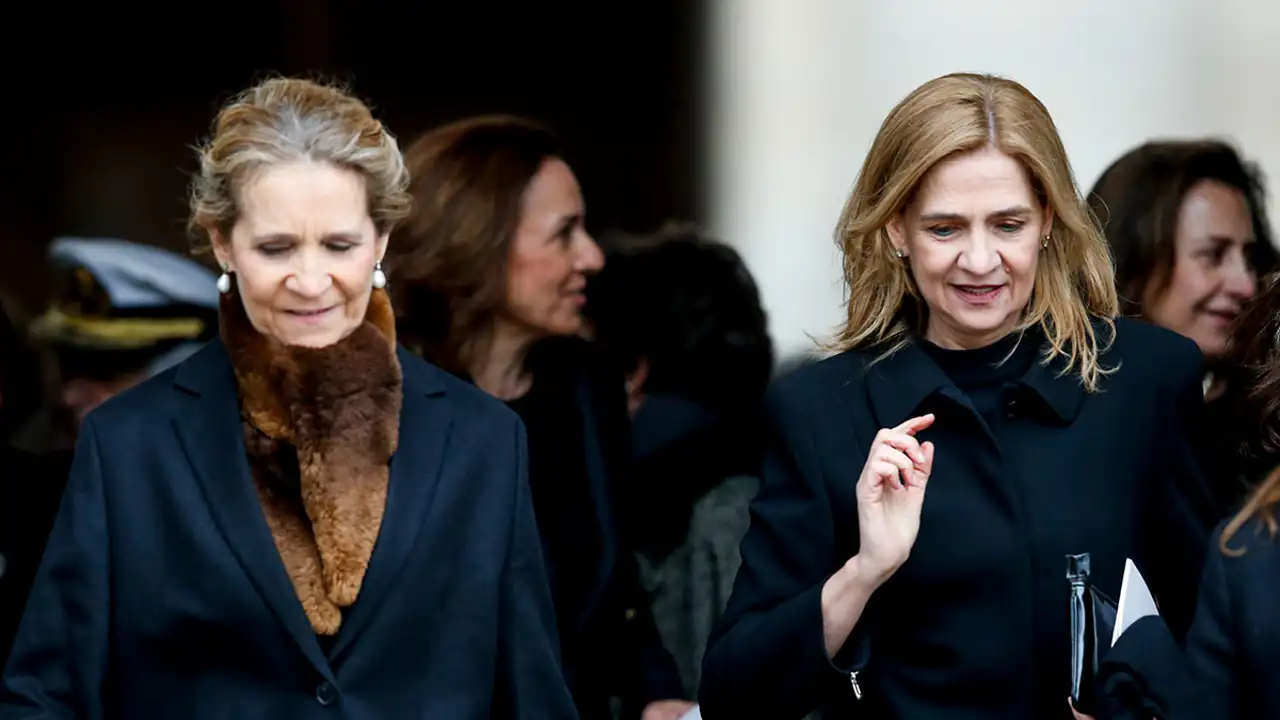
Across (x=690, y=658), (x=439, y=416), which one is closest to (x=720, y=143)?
(x=690, y=658)

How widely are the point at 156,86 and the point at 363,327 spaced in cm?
398

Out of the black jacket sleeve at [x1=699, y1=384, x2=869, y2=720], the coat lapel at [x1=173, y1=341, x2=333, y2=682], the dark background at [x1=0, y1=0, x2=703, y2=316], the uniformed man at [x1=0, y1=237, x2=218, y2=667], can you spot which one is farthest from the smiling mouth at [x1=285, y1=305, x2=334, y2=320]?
the dark background at [x1=0, y1=0, x2=703, y2=316]

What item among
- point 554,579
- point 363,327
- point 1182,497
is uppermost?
point 363,327

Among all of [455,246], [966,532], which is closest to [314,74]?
[455,246]

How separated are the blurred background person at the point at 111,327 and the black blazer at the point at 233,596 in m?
1.68

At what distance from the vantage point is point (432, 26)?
683 centimetres

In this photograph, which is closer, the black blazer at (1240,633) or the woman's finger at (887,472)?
the black blazer at (1240,633)

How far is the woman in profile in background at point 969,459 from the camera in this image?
10.2 feet

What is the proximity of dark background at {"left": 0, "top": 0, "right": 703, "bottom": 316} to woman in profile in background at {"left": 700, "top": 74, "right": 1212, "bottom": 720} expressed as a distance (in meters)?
3.42

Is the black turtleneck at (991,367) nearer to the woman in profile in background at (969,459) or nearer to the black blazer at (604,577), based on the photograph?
the woman in profile in background at (969,459)

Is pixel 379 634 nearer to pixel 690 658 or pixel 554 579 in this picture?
pixel 554 579

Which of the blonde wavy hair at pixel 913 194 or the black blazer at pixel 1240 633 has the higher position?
the blonde wavy hair at pixel 913 194

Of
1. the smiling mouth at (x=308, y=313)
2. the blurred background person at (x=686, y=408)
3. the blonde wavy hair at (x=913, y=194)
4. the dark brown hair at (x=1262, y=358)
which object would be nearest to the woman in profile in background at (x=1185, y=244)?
the dark brown hair at (x=1262, y=358)

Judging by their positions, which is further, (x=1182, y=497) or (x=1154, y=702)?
(x=1182, y=497)
